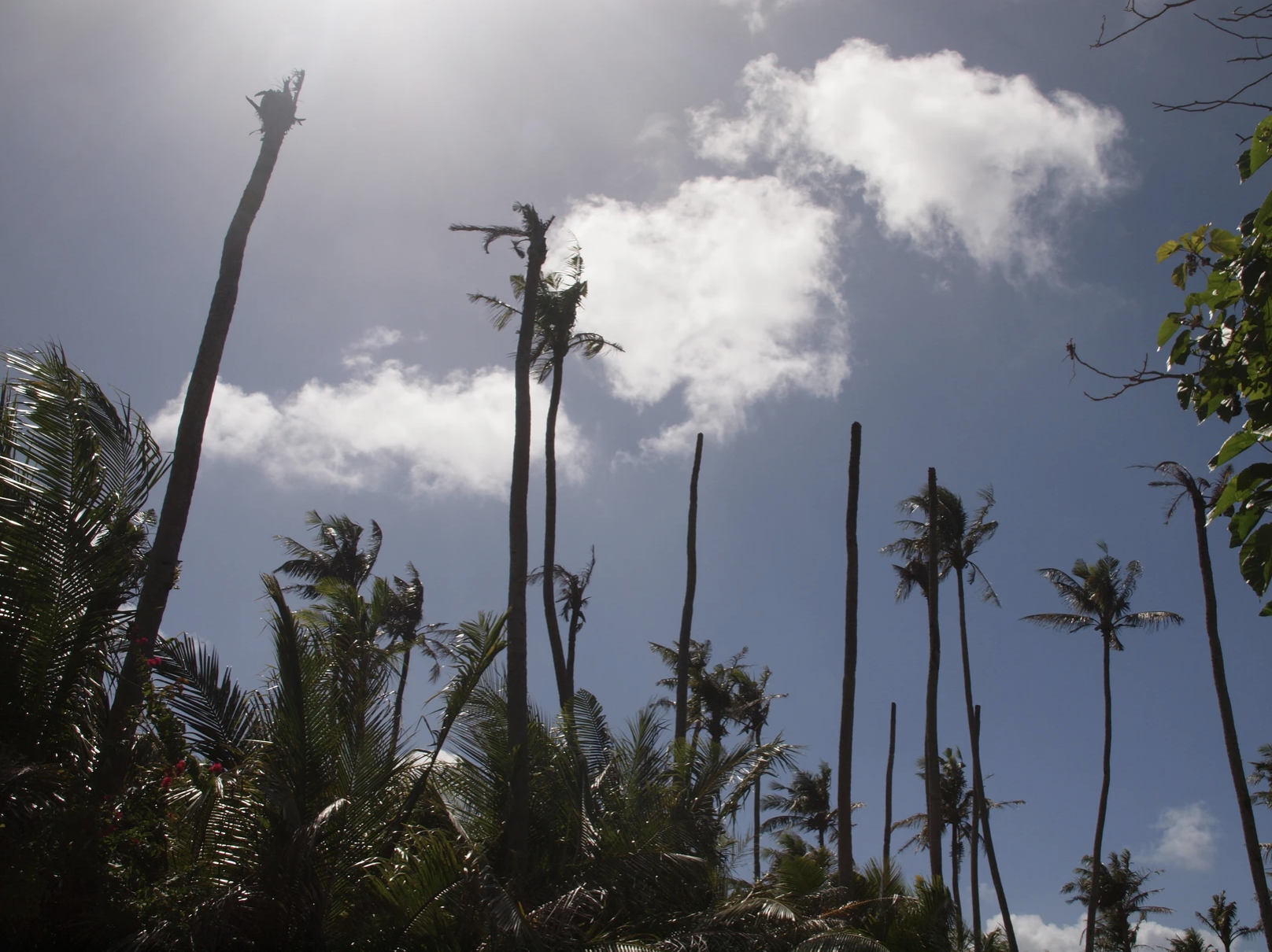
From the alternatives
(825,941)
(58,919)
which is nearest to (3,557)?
(58,919)

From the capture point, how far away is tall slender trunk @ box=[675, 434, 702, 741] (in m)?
19.1

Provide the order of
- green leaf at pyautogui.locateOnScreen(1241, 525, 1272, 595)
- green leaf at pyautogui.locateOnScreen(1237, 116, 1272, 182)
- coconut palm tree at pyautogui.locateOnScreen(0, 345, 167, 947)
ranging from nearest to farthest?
green leaf at pyautogui.locateOnScreen(1241, 525, 1272, 595), green leaf at pyautogui.locateOnScreen(1237, 116, 1272, 182), coconut palm tree at pyautogui.locateOnScreen(0, 345, 167, 947)

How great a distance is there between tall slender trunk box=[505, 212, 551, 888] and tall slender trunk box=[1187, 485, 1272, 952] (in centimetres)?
1521

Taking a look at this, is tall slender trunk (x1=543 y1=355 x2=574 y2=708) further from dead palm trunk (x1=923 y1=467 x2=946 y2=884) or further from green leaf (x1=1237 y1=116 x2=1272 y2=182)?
green leaf (x1=1237 y1=116 x2=1272 y2=182)

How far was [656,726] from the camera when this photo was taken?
11.4 m


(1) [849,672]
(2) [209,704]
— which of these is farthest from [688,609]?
(2) [209,704]

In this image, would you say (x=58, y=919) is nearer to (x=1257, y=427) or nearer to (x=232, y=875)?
(x=232, y=875)

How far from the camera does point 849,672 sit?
55.7 ft

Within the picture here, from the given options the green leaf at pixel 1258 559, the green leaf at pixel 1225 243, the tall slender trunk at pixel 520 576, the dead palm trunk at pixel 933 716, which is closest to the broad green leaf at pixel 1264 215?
the green leaf at pixel 1225 243

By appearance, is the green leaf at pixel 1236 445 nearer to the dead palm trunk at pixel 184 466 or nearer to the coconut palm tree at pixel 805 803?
the dead palm trunk at pixel 184 466

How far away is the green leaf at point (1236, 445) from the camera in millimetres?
2643

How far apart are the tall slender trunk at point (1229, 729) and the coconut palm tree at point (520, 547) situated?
15.2 metres

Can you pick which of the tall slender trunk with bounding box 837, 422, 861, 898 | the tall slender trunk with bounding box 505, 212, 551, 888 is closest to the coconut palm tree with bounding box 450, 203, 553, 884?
the tall slender trunk with bounding box 505, 212, 551, 888

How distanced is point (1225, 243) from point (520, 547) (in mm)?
9899
